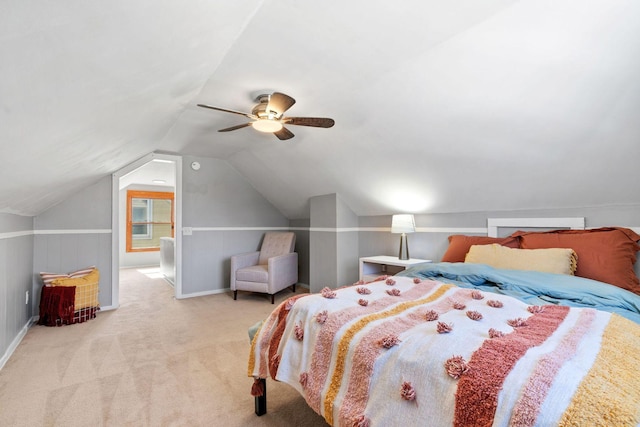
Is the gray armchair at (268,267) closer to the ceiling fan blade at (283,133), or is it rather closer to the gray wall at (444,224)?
the gray wall at (444,224)

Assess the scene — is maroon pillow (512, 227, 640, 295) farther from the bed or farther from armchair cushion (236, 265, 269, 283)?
armchair cushion (236, 265, 269, 283)

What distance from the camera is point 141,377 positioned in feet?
7.22

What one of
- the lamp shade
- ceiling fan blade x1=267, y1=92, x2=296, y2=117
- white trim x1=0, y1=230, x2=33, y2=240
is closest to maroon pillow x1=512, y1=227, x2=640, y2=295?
the lamp shade

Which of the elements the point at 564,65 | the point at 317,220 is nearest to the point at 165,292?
the point at 317,220

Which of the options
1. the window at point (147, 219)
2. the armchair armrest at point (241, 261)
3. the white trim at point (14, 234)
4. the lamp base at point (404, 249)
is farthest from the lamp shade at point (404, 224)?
the window at point (147, 219)

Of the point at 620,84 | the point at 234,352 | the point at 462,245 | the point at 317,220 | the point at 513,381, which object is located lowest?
the point at 234,352

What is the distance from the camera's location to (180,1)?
44.2 inches

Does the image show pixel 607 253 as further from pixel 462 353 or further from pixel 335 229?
pixel 335 229

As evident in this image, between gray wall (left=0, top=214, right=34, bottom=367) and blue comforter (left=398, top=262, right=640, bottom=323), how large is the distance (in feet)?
10.7

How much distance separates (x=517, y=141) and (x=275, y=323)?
2124 millimetres

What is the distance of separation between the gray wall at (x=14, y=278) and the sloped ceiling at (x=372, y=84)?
0.77 feet

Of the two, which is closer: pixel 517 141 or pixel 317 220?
pixel 517 141

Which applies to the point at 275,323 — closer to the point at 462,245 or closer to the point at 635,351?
the point at 635,351

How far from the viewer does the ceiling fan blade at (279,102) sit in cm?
215
